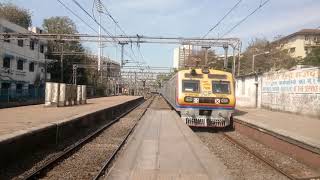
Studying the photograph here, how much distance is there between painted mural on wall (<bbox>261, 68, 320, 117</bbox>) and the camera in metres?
23.9

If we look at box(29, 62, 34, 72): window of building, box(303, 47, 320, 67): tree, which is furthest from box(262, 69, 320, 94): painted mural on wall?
box(29, 62, 34, 72): window of building

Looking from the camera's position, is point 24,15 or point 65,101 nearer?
point 65,101

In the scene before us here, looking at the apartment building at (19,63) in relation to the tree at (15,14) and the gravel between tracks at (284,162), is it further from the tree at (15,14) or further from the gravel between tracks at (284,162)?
the gravel between tracks at (284,162)

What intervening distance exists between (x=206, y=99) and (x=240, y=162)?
8.80 metres

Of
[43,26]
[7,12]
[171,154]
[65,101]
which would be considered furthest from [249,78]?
[43,26]

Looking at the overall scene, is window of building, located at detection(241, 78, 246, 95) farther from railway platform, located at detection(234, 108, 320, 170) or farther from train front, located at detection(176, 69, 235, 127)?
railway platform, located at detection(234, 108, 320, 170)

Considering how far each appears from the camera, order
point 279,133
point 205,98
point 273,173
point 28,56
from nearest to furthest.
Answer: point 273,173, point 279,133, point 205,98, point 28,56

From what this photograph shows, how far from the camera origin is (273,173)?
1120 cm

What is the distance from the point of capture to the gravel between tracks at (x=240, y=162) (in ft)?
35.4

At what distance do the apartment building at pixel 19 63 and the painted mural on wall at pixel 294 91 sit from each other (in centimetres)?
2094

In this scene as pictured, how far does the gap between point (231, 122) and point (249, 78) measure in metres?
14.6

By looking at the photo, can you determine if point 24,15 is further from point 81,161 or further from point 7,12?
point 81,161

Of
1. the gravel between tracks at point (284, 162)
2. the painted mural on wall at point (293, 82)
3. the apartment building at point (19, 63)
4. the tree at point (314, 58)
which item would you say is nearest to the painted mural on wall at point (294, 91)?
the painted mural on wall at point (293, 82)

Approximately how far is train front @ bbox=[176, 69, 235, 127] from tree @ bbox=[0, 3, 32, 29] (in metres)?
60.2
